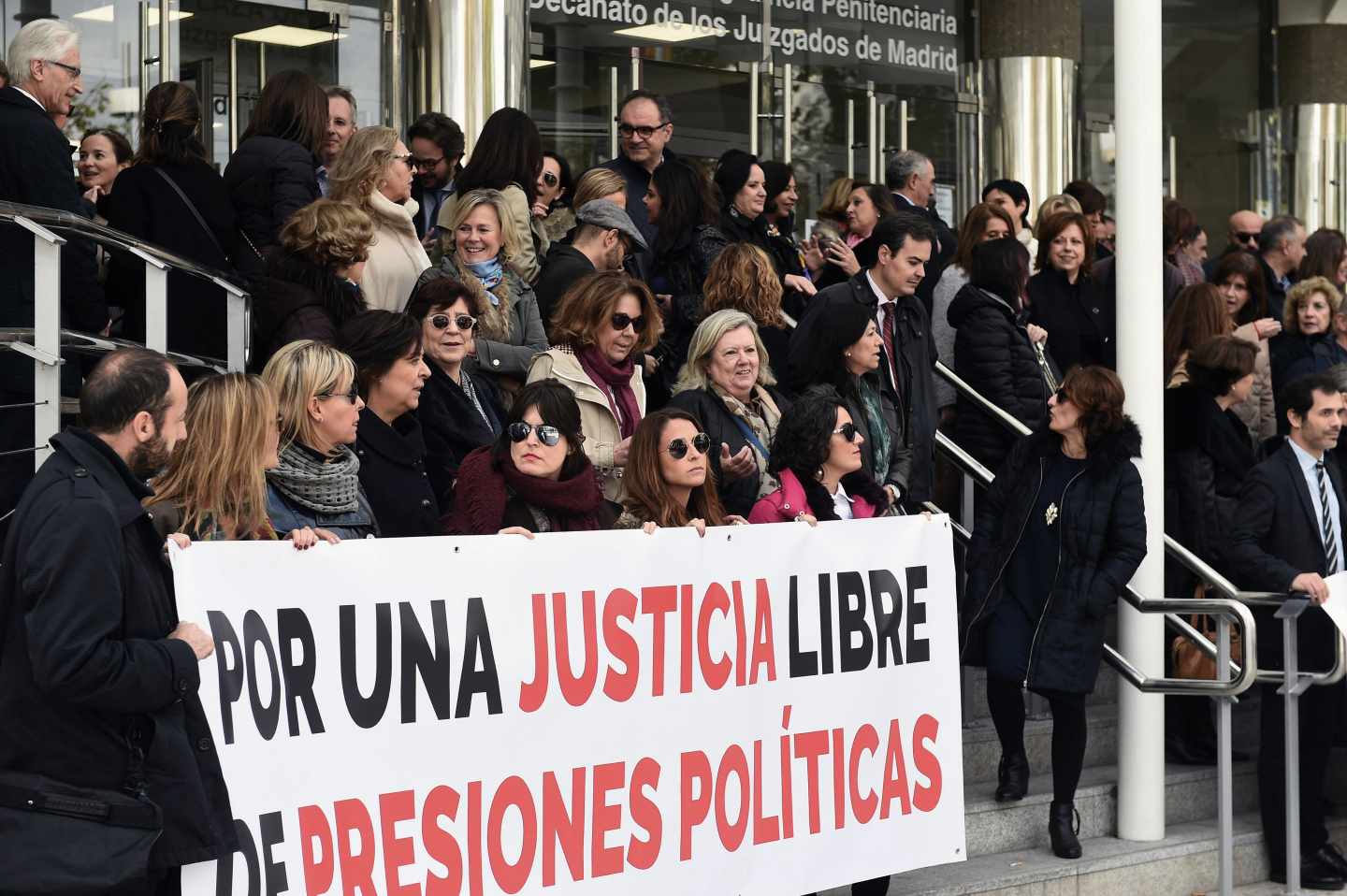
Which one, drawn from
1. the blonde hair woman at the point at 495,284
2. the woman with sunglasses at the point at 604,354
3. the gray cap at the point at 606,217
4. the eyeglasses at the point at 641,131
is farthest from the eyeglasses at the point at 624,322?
the eyeglasses at the point at 641,131

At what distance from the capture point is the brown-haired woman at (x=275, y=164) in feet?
22.2

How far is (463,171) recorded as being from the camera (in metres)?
7.46

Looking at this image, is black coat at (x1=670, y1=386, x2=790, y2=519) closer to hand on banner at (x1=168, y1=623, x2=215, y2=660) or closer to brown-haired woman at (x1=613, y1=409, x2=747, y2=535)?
brown-haired woman at (x1=613, y1=409, x2=747, y2=535)

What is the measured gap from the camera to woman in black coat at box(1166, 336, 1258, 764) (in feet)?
27.5

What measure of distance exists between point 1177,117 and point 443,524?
41.7 feet

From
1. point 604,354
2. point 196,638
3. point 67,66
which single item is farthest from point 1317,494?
point 196,638

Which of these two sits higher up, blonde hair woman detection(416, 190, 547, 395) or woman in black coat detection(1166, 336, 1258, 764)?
blonde hair woman detection(416, 190, 547, 395)

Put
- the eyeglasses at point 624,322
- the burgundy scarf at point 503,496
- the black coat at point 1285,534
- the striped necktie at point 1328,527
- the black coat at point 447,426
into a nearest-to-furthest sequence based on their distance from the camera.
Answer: the burgundy scarf at point 503,496, the black coat at point 447,426, the eyeglasses at point 624,322, the black coat at point 1285,534, the striped necktie at point 1328,527

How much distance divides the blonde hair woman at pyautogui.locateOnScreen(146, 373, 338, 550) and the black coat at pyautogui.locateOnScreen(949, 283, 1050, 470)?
4.71 metres

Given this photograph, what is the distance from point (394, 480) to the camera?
535cm

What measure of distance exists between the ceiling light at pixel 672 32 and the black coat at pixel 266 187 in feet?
21.0

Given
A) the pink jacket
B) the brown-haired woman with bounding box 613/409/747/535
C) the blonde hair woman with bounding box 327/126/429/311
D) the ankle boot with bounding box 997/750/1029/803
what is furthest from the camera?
the ankle boot with bounding box 997/750/1029/803

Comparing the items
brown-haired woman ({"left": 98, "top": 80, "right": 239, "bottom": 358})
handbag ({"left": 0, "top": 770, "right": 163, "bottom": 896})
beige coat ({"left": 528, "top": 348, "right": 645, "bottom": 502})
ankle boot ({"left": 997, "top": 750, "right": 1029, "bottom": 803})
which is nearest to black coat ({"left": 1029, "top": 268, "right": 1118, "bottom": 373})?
ankle boot ({"left": 997, "top": 750, "right": 1029, "bottom": 803})

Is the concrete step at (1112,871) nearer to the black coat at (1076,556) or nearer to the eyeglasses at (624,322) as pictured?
the black coat at (1076,556)
